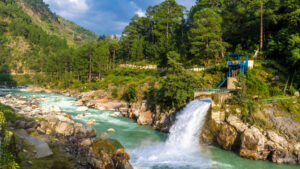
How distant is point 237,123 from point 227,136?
1497mm

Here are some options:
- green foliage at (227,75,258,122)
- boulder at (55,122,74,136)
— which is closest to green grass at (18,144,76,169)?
boulder at (55,122,74,136)

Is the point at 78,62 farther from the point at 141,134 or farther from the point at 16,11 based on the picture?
the point at 16,11

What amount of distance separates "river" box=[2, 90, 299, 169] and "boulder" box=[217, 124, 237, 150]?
691 mm

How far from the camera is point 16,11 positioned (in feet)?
434

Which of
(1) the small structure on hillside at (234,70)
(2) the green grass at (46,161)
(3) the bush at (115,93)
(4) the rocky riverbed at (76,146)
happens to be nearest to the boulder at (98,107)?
(3) the bush at (115,93)

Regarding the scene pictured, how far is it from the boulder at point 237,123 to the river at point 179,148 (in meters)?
2.39

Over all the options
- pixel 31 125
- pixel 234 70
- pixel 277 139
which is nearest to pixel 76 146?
pixel 31 125

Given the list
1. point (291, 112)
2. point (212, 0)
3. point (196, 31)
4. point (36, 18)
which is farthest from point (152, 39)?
point (36, 18)

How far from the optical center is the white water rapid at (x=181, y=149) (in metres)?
14.6

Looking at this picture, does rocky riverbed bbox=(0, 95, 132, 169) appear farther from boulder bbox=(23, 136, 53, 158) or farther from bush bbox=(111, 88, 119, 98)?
bush bbox=(111, 88, 119, 98)

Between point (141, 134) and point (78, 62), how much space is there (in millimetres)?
51695

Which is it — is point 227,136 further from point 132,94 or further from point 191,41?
point 191,41

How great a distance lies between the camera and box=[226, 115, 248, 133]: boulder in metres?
16.0

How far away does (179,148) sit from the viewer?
18031mm
